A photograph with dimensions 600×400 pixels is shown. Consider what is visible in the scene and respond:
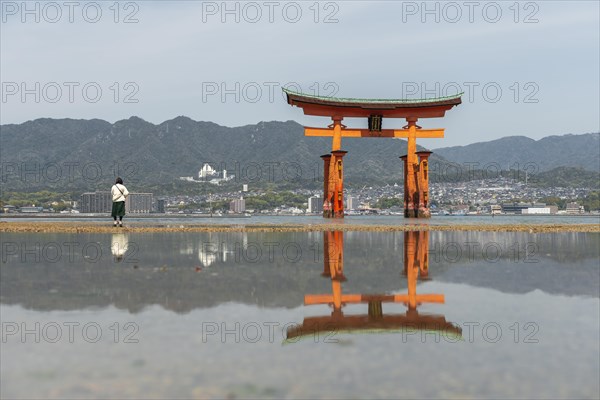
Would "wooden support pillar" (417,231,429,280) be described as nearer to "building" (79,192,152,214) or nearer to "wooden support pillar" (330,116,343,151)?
"wooden support pillar" (330,116,343,151)

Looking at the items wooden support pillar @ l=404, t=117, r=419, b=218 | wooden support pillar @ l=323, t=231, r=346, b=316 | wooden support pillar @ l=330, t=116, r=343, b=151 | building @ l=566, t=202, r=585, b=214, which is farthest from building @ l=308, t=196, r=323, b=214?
wooden support pillar @ l=323, t=231, r=346, b=316

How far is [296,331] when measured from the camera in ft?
14.4

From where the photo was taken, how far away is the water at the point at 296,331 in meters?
3.07

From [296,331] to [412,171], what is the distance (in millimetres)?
41605

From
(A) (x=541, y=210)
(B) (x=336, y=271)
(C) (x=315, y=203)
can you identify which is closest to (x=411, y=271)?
(B) (x=336, y=271)

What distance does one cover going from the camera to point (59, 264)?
9.01 metres

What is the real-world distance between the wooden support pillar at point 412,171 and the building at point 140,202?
62.0 meters

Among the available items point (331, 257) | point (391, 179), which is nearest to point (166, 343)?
point (331, 257)

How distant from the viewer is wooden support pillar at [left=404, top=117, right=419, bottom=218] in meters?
44.2

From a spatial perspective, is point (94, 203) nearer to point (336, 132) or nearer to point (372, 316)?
point (336, 132)

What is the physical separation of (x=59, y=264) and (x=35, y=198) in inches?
4979

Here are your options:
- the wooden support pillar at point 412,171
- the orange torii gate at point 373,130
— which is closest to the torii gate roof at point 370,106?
the orange torii gate at point 373,130

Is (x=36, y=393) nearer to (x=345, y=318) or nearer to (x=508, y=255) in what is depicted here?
(x=345, y=318)

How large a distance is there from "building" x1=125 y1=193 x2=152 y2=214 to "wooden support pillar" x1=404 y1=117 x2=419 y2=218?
62030 millimetres
